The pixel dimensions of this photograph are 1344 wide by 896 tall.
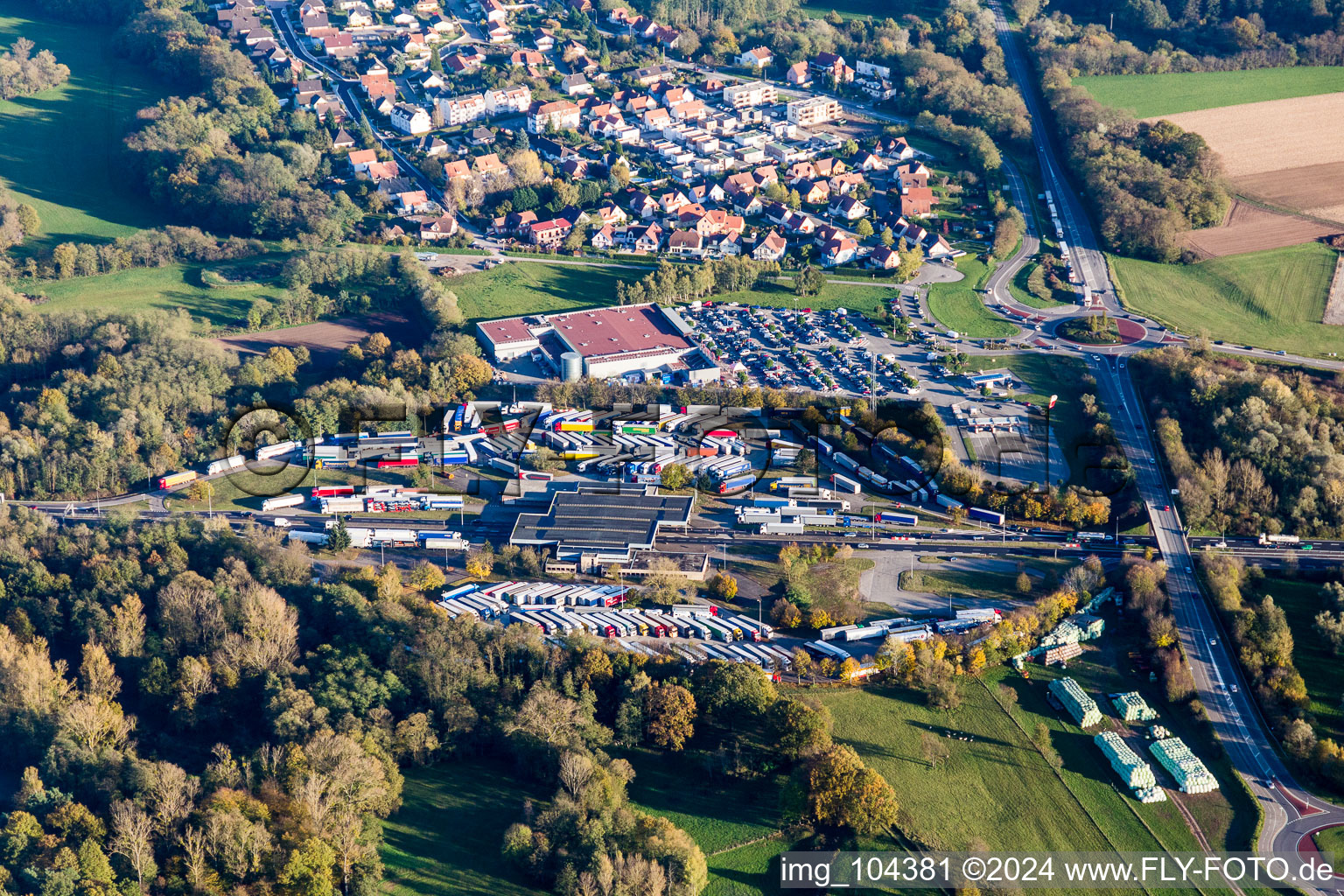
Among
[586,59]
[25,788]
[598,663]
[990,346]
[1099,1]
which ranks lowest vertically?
[25,788]

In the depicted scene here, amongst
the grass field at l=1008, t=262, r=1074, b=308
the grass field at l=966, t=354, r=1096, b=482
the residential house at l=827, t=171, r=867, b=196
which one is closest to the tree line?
the grass field at l=966, t=354, r=1096, b=482

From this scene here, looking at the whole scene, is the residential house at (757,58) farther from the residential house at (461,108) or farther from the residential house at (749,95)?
the residential house at (461,108)

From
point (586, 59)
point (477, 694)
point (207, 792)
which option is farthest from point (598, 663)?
point (586, 59)

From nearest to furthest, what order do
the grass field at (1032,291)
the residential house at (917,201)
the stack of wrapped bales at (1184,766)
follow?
the stack of wrapped bales at (1184,766) < the grass field at (1032,291) < the residential house at (917,201)

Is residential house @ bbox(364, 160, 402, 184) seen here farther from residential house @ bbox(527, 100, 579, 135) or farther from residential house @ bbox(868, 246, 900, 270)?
residential house @ bbox(868, 246, 900, 270)

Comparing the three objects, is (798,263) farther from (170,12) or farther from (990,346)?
(170,12)

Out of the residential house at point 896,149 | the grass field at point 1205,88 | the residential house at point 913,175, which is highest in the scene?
the grass field at point 1205,88

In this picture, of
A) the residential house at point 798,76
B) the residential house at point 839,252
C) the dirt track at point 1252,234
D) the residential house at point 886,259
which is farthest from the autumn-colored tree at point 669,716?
the residential house at point 798,76
